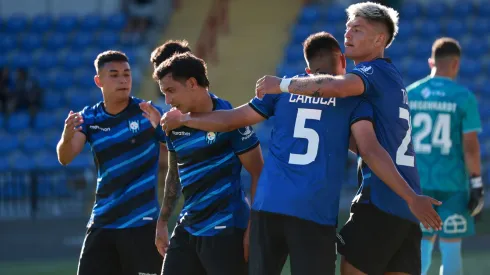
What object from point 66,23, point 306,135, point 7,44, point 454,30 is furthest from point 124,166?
point 66,23

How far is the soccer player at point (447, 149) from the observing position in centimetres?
853

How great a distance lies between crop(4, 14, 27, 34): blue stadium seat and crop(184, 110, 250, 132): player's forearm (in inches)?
696

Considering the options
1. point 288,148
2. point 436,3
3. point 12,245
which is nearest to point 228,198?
point 288,148

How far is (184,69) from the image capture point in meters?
6.28

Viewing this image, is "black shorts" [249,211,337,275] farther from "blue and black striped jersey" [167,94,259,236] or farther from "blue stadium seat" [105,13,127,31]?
"blue stadium seat" [105,13,127,31]

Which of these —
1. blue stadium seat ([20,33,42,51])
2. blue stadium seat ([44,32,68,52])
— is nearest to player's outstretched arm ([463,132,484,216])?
blue stadium seat ([44,32,68,52])

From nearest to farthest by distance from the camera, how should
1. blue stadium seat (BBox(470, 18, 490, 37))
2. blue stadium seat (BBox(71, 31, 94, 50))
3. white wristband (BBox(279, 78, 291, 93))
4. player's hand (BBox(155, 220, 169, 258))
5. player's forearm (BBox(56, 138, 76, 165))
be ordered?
1. white wristband (BBox(279, 78, 291, 93))
2. player's hand (BBox(155, 220, 169, 258))
3. player's forearm (BBox(56, 138, 76, 165))
4. blue stadium seat (BBox(470, 18, 490, 37))
5. blue stadium seat (BBox(71, 31, 94, 50))

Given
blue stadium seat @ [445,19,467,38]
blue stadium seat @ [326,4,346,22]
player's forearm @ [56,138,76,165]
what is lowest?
player's forearm @ [56,138,76,165]

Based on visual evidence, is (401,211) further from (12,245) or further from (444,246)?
(12,245)

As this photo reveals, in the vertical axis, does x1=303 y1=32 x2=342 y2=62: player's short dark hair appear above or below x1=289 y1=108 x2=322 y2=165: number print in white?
above

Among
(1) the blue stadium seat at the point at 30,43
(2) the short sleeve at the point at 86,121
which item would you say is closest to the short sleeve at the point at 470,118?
(2) the short sleeve at the point at 86,121

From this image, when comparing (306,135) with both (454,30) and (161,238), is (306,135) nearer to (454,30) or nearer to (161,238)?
(161,238)

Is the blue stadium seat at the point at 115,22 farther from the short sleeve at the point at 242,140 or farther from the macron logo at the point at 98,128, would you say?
the short sleeve at the point at 242,140

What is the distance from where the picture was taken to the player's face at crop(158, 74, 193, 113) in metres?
6.28
